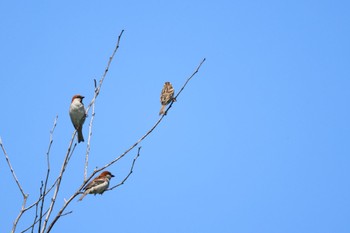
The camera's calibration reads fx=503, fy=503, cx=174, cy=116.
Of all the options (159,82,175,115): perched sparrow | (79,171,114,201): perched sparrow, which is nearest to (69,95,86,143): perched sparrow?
(79,171,114,201): perched sparrow

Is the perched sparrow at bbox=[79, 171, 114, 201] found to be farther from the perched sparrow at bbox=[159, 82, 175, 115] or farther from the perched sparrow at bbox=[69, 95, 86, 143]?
the perched sparrow at bbox=[159, 82, 175, 115]

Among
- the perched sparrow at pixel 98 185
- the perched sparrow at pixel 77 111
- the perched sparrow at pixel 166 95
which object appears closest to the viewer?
the perched sparrow at pixel 98 185

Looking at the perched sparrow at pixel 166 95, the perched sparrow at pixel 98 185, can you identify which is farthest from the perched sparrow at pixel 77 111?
the perched sparrow at pixel 166 95

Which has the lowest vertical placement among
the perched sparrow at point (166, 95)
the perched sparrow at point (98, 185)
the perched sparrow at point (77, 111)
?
the perched sparrow at point (98, 185)

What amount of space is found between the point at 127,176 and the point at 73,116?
5544mm

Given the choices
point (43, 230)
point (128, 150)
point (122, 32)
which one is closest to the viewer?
point (43, 230)

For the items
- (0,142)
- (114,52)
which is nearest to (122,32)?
(114,52)

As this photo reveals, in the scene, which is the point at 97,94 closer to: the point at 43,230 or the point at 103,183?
the point at 43,230

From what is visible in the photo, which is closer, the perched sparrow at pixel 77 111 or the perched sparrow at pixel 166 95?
the perched sparrow at pixel 77 111

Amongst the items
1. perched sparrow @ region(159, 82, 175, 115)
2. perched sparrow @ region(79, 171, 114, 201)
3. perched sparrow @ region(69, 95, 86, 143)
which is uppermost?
perched sparrow @ region(159, 82, 175, 115)

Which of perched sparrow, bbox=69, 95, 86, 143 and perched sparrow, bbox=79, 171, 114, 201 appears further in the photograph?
perched sparrow, bbox=69, 95, 86, 143

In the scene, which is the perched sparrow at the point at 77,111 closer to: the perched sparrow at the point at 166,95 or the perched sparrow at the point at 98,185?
the perched sparrow at the point at 98,185

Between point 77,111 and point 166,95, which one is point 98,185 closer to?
point 77,111

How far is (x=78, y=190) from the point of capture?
3912mm
